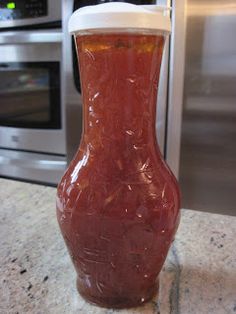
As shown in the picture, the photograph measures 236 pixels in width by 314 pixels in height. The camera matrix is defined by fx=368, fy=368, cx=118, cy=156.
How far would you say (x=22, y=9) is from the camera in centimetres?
153

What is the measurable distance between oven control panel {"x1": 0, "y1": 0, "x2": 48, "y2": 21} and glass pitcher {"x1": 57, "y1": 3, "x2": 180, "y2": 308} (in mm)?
1204

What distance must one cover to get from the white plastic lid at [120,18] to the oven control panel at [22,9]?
3.99ft

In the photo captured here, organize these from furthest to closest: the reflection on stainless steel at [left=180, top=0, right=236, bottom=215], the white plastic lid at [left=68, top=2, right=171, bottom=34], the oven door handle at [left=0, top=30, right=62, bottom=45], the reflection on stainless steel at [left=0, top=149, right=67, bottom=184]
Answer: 1. the reflection on stainless steel at [left=0, top=149, right=67, bottom=184]
2. the oven door handle at [left=0, top=30, right=62, bottom=45]
3. the reflection on stainless steel at [left=180, top=0, right=236, bottom=215]
4. the white plastic lid at [left=68, top=2, right=171, bottom=34]

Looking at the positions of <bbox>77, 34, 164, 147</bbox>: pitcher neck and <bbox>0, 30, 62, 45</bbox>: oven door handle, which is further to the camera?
<bbox>0, 30, 62, 45</bbox>: oven door handle

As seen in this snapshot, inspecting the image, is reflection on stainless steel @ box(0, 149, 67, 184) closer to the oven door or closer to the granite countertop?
the oven door

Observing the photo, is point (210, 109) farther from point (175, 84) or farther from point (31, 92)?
point (31, 92)

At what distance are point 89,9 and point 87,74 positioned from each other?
0.07 m

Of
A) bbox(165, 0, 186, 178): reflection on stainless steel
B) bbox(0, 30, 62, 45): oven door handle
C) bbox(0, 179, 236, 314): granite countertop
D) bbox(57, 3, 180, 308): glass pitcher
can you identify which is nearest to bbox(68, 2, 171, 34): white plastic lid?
bbox(57, 3, 180, 308): glass pitcher

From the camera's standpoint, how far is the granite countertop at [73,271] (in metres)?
0.44

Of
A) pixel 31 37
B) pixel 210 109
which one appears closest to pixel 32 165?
pixel 31 37

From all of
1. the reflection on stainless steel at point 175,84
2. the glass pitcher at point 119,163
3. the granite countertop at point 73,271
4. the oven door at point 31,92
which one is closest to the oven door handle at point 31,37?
the oven door at point 31,92

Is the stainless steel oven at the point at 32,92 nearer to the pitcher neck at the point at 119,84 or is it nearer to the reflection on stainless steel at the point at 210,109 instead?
the reflection on stainless steel at the point at 210,109

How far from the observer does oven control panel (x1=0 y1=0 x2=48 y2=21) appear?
1491 mm

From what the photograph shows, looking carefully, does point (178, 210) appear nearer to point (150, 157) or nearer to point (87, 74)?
point (150, 157)
